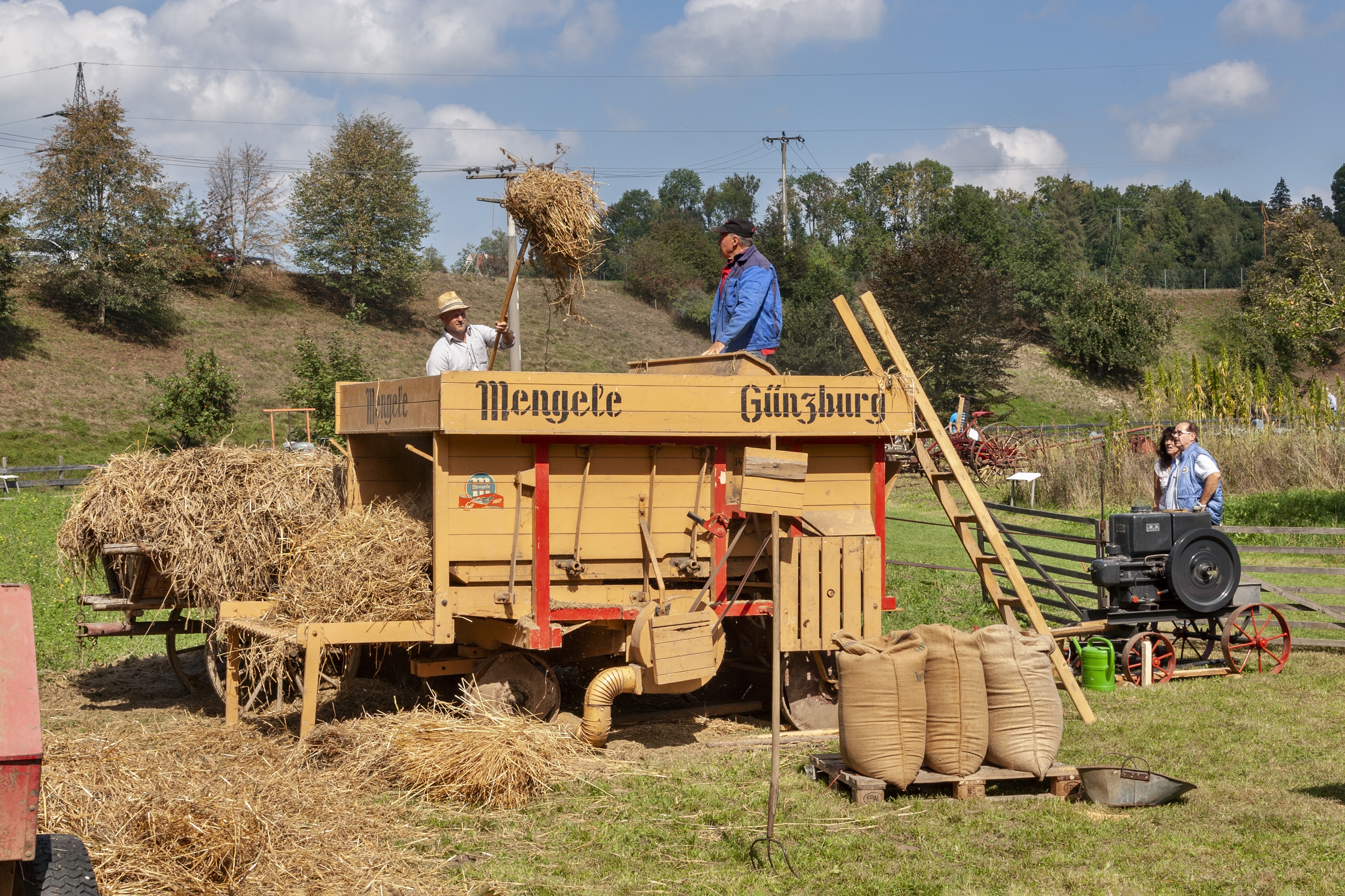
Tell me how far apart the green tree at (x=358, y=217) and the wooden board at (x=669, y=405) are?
44.1 m

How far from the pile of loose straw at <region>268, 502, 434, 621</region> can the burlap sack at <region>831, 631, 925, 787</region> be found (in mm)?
2574

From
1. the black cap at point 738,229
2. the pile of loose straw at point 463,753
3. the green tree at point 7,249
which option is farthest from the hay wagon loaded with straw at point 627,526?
A: the green tree at point 7,249

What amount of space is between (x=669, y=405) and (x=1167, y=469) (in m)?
5.43

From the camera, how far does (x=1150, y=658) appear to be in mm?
8617

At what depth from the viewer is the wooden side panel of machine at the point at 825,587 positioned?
7.05 m

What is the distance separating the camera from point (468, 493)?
6695mm

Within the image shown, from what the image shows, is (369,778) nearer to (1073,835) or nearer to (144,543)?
(144,543)

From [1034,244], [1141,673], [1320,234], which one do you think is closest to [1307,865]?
[1141,673]

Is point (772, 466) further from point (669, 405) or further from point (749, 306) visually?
point (749, 306)

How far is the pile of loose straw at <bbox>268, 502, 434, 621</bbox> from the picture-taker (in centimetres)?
677

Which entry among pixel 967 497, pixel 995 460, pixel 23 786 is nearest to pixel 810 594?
pixel 967 497

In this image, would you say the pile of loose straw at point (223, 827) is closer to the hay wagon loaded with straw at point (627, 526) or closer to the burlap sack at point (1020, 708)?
the hay wagon loaded with straw at point (627, 526)

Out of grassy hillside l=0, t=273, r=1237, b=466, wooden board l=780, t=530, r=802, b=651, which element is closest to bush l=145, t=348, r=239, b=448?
grassy hillside l=0, t=273, r=1237, b=466

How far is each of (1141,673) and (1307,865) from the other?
3.89 m
